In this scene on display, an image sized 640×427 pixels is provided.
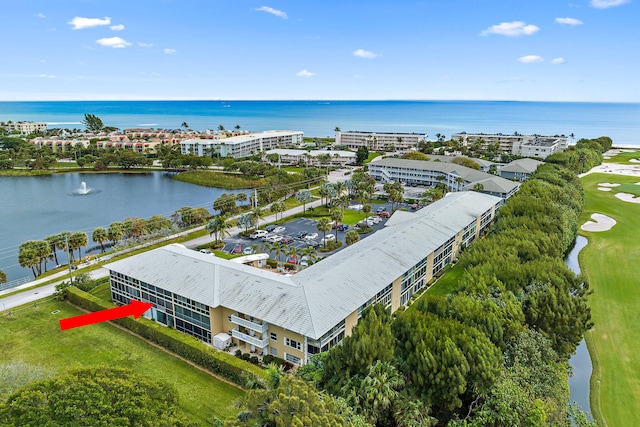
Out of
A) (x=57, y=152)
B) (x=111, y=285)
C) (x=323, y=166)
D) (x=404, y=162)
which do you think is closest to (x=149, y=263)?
(x=111, y=285)

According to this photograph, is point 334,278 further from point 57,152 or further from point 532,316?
point 57,152

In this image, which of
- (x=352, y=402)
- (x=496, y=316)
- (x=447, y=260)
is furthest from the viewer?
(x=447, y=260)

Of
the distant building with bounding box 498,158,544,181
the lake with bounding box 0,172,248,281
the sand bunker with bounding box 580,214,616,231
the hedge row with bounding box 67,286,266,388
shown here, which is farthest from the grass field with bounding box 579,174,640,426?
the lake with bounding box 0,172,248,281

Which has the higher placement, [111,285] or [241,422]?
[241,422]

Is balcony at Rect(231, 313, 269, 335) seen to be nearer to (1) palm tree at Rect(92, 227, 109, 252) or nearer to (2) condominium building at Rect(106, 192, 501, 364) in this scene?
(2) condominium building at Rect(106, 192, 501, 364)

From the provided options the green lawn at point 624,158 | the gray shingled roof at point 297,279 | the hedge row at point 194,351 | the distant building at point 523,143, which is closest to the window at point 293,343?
the gray shingled roof at point 297,279

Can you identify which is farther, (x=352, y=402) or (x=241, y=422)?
(x=352, y=402)
